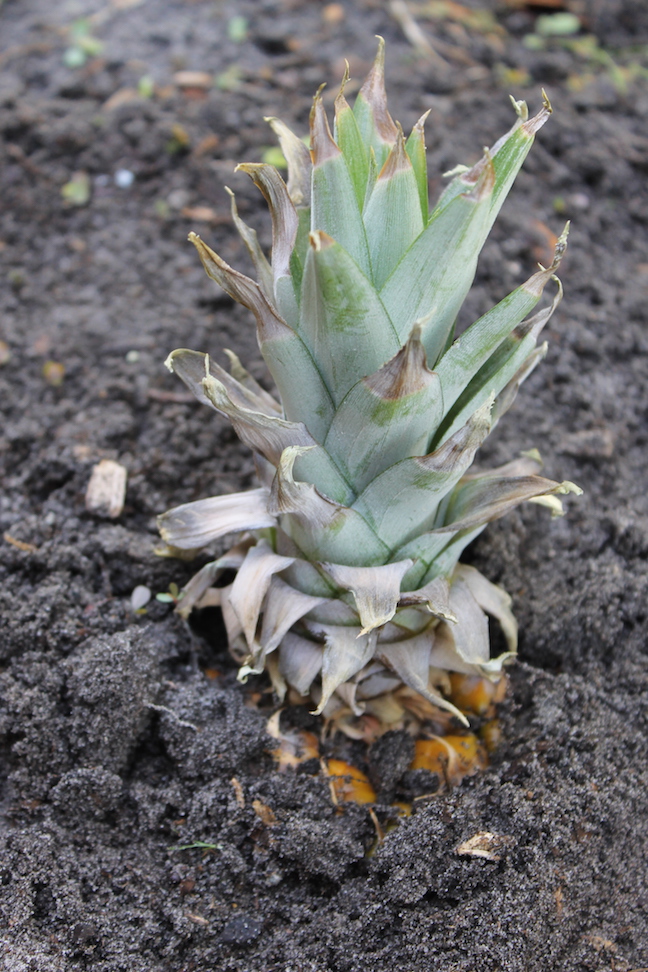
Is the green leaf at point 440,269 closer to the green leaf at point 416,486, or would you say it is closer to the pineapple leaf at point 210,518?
the green leaf at point 416,486

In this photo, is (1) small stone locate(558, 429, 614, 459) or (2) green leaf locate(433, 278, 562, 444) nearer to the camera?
(2) green leaf locate(433, 278, 562, 444)

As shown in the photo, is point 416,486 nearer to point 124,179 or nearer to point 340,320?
point 340,320

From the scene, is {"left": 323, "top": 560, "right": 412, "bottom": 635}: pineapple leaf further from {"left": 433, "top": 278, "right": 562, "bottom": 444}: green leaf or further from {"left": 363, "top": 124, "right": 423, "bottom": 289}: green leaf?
{"left": 363, "top": 124, "right": 423, "bottom": 289}: green leaf

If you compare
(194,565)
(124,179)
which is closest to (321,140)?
(194,565)

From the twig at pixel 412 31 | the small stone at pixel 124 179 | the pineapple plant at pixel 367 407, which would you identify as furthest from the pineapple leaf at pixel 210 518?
the twig at pixel 412 31

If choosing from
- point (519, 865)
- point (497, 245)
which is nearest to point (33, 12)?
point (497, 245)

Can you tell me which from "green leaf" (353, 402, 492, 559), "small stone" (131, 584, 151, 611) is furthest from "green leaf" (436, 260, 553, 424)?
"small stone" (131, 584, 151, 611)
